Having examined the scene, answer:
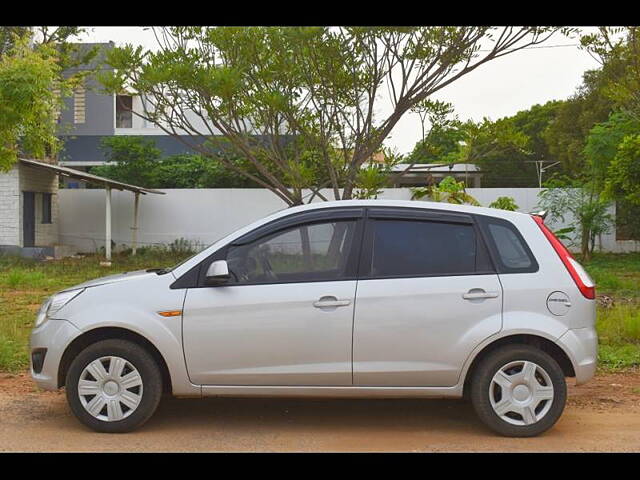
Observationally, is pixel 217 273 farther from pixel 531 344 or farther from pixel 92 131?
pixel 92 131

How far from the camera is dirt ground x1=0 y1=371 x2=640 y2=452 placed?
5820mm

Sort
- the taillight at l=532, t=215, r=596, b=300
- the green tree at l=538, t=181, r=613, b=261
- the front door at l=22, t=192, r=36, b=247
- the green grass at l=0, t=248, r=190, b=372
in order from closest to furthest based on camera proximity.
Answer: the taillight at l=532, t=215, r=596, b=300 < the green grass at l=0, t=248, r=190, b=372 < the green tree at l=538, t=181, r=613, b=261 < the front door at l=22, t=192, r=36, b=247

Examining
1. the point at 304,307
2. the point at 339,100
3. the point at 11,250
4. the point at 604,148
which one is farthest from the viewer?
the point at 11,250

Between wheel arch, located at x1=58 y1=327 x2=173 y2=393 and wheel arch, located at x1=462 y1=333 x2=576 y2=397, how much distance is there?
223cm

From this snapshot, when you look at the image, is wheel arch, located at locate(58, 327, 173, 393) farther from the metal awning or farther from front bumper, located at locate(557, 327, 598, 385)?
the metal awning

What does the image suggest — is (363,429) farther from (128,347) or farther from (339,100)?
(339,100)

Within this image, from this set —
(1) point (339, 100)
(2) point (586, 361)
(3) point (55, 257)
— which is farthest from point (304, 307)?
(3) point (55, 257)

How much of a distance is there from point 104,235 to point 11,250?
10.9 ft

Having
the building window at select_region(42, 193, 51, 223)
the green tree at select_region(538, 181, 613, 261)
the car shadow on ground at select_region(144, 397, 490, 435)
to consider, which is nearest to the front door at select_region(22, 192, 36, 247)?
the building window at select_region(42, 193, 51, 223)

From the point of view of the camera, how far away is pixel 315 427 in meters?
6.36

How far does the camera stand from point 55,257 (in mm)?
24344

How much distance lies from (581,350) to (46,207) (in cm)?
2276

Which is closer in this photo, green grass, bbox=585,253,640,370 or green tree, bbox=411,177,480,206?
green grass, bbox=585,253,640,370

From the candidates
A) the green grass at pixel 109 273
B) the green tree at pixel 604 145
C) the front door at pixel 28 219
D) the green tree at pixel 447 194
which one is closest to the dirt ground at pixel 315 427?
the green grass at pixel 109 273
